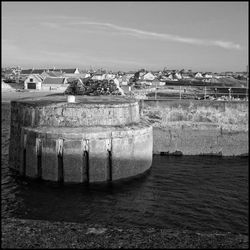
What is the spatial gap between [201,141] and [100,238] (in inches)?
697

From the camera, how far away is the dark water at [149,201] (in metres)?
12.7

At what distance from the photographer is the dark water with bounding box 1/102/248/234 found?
12734 mm

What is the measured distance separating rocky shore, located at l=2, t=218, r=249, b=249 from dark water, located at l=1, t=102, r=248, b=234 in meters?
5.04

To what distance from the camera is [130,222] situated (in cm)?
1258

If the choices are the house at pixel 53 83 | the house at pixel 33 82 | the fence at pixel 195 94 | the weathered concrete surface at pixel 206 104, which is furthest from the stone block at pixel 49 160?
the house at pixel 33 82

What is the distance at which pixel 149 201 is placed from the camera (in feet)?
48.6

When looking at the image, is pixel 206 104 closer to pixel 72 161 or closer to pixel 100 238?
pixel 72 161

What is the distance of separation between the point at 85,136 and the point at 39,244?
388 inches

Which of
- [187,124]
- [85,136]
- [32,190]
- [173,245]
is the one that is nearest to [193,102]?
[187,124]

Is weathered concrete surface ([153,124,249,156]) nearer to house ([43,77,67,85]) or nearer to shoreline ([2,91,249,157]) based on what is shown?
shoreline ([2,91,249,157])

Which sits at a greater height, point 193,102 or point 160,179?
point 193,102

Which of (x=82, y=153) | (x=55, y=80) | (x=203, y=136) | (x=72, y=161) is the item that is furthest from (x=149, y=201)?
(x=55, y=80)

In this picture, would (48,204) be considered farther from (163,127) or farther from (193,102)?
(193,102)

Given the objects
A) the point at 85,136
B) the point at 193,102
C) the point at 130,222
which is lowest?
the point at 130,222
